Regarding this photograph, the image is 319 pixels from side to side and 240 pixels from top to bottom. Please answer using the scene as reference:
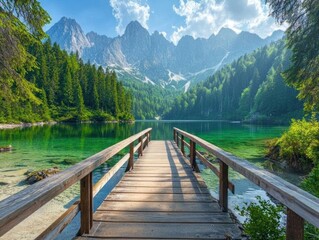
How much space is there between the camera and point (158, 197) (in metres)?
5.61

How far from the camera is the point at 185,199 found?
18.0 feet

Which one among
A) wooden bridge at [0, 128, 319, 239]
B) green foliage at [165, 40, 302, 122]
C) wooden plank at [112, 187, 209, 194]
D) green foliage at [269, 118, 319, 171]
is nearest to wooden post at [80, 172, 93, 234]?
wooden bridge at [0, 128, 319, 239]

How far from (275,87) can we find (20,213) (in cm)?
11663

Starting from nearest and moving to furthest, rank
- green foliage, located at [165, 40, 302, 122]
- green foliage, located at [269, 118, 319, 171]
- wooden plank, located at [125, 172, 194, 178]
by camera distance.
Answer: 1. wooden plank, located at [125, 172, 194, 178]
2. green foliage, located at [269, 118, 319, 171]
3. green foliage, located at [165, 40, 302, 122]

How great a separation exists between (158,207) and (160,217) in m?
0.54

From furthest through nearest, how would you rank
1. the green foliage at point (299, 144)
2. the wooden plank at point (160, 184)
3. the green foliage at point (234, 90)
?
the green foliage at point (234, 90) → the green foliage at point (299, 144) → the wooden plank at point (160, 184)

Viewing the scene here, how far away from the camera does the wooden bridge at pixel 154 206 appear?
82.4 inches

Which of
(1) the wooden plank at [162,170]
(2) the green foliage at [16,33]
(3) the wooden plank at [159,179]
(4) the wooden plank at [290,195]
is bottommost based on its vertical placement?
(3) the wooden plank at [159,179]

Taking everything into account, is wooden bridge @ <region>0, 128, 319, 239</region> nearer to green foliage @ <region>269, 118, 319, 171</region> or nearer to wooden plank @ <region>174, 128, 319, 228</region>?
wooden plank @ <region>174, 128, 319, 228</region>

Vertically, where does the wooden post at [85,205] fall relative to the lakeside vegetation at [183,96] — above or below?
below

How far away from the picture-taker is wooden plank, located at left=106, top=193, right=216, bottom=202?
5410 mm

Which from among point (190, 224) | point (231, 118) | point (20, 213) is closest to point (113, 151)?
point (190, 224)

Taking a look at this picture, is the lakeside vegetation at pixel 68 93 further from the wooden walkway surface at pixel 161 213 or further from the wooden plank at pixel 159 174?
the wooden walkway surface at pixel 161 213

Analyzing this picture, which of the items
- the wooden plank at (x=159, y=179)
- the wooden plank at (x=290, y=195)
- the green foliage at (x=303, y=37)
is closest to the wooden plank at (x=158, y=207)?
the wooden plank at (x=290, y=195)
